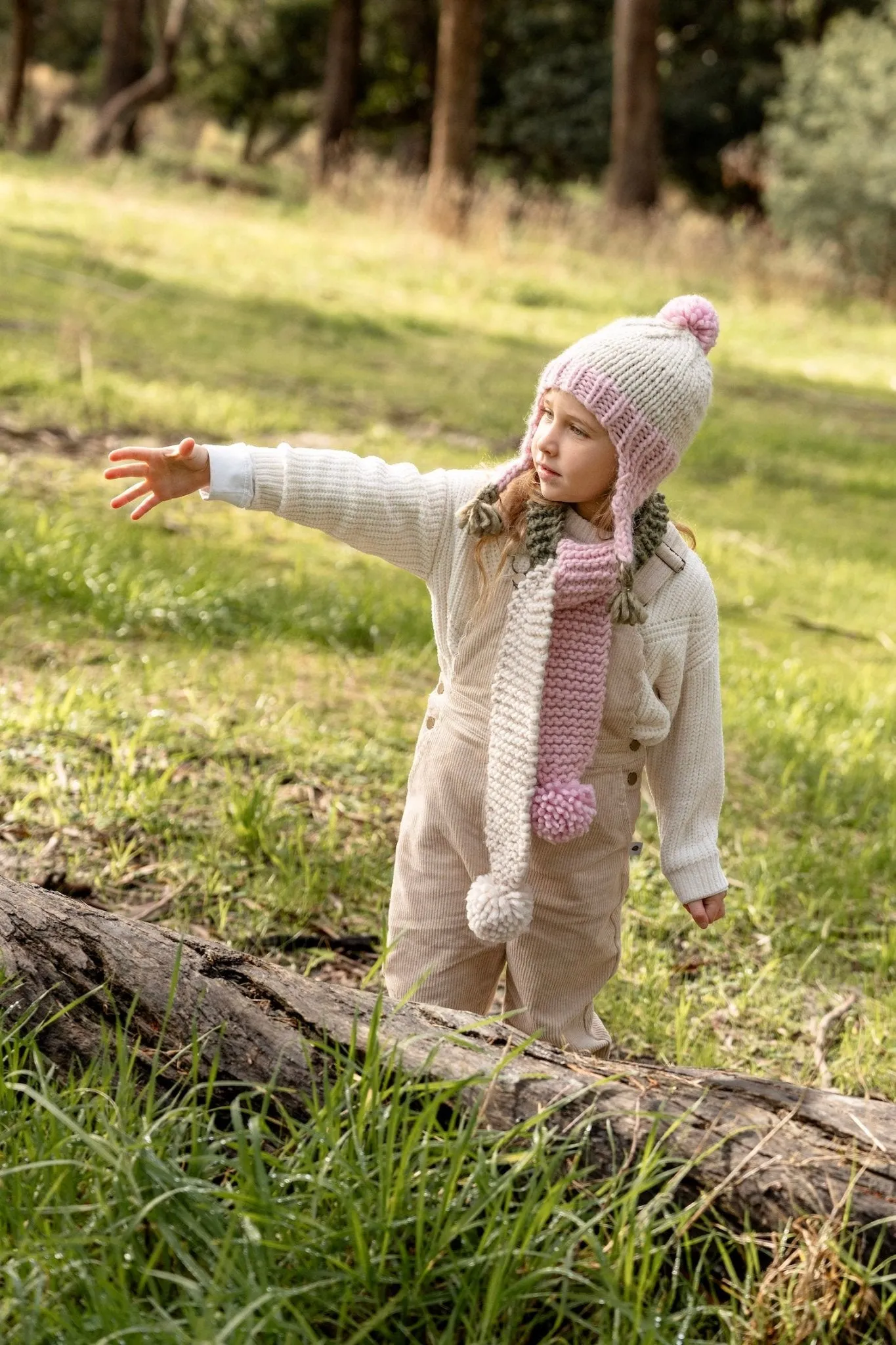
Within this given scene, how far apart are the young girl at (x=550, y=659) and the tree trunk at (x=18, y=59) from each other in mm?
24912

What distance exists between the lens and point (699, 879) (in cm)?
273

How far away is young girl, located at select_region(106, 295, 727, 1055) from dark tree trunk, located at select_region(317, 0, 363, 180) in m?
25.1

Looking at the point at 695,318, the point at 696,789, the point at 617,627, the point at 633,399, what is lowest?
the point at 696,789

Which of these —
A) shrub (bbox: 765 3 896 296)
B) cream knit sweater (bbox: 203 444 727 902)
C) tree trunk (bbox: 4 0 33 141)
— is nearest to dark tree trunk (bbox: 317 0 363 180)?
tree trunk (bbox: 4 0 33 141)

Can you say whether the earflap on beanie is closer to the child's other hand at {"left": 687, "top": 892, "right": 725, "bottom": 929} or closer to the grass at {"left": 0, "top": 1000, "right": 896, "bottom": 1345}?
the child's other hand at {"left": 687, "top": 892, "right": 725, "bottom": 929}

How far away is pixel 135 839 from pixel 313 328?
8548mm

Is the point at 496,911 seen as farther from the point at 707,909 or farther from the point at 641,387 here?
the point at 641,387

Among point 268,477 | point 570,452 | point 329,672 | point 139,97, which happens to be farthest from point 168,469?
point 139,97

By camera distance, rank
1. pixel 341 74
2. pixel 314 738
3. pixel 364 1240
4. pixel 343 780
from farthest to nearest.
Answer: pixel 341 74
pixel 314 738
pixel 343 780
pixel 364 1240

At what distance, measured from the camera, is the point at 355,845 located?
3.68 metres

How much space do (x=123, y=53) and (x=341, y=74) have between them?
389 centimetres

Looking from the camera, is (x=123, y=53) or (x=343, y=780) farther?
(x=123, y=53)

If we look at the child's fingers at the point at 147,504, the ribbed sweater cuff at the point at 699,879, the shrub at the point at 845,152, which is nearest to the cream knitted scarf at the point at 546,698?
the ribbed sweater cuff at the point at 699,879

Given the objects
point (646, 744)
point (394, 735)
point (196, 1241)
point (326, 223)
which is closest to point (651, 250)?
A: point (326, 223)
